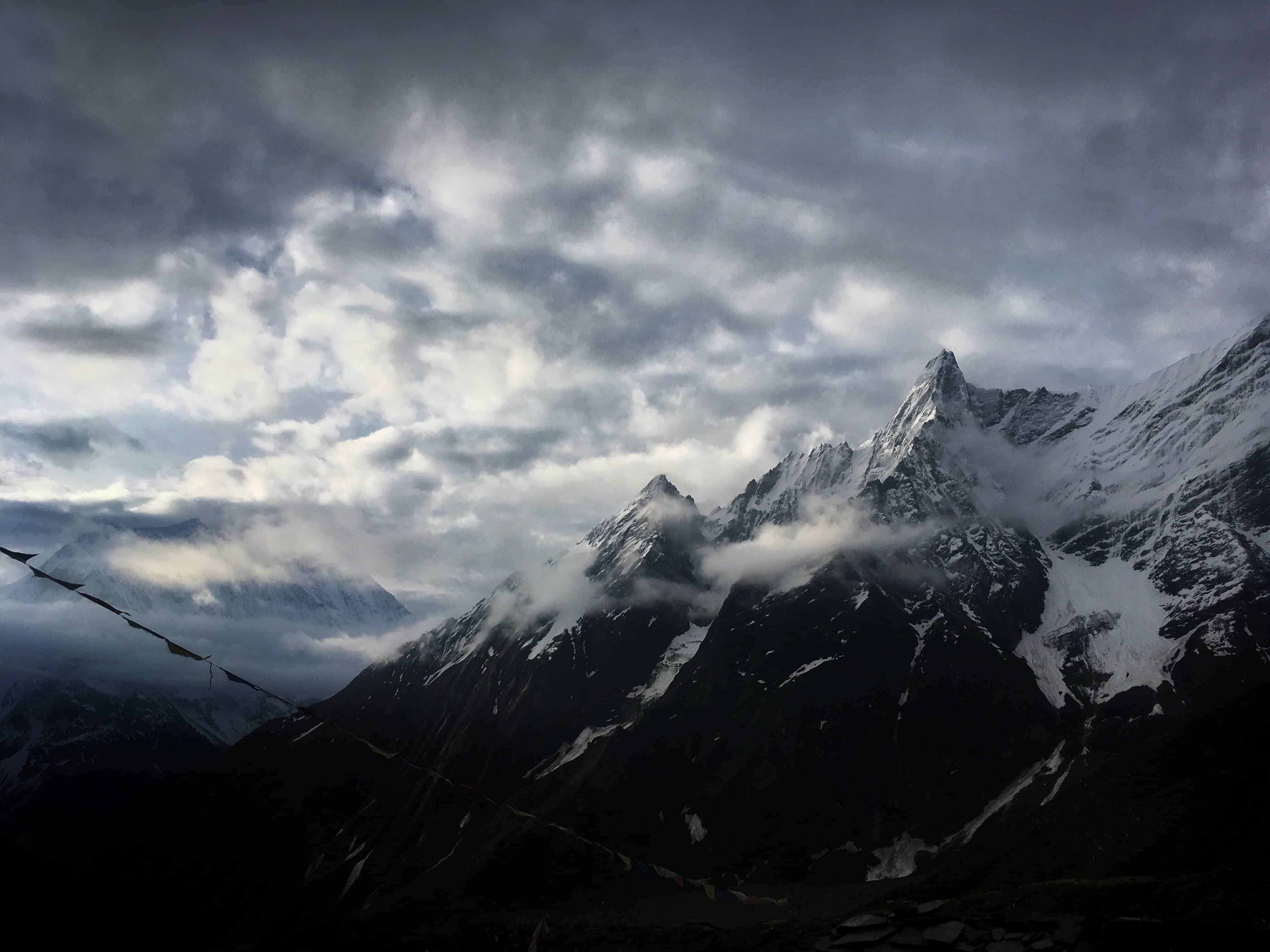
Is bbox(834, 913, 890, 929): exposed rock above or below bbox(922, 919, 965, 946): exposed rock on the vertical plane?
below

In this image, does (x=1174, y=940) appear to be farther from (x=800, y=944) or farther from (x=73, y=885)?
(x=73, y=885)

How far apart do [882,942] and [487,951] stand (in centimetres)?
13561

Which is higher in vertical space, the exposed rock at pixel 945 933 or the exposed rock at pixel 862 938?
the exposed rock at pixel 945 933

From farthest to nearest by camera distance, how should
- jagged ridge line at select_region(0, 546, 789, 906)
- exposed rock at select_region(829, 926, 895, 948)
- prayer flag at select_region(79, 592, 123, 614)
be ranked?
exposed rock at select_region(829, 926, 895, 948) < jagged ridge line at select_region(0, 546, 789, 906) < prayer flag at select_region(79, 592, 123, 614)

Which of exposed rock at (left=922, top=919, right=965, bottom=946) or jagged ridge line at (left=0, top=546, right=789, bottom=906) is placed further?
exposed rock at (left=922, top=919, right=965, bottom=946)

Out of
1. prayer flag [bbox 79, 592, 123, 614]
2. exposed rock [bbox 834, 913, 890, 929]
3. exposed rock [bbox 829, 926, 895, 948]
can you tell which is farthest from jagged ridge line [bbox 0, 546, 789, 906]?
exposed rock [bbox 834, 913, 890, 929]

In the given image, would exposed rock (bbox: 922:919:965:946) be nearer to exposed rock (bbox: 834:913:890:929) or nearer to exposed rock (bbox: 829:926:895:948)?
exposed rock (bbox: 829:926:895:948)

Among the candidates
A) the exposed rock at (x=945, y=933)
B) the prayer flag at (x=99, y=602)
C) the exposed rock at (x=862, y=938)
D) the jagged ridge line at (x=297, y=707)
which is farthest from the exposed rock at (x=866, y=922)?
the prayer flag at (x=99, y=602)

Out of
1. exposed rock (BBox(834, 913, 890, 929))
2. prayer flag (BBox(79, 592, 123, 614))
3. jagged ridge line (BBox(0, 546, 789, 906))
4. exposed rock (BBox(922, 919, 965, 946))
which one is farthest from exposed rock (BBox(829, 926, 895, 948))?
prayer flag (BBox(79, 592, 123, 614))

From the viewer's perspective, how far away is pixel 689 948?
523ft

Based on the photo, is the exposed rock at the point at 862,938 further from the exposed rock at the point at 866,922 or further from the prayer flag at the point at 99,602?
the prayer flag at the point at 99,602

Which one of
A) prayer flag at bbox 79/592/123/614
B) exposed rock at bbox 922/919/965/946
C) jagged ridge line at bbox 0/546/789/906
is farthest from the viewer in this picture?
exposed rock at bbox 922/919/965/946

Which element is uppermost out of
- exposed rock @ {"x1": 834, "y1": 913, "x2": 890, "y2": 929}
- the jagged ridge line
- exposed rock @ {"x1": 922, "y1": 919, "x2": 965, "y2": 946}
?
the jagged ridge line

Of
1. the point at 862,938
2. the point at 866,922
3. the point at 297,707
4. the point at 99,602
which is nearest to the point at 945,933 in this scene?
the point at 862,938
